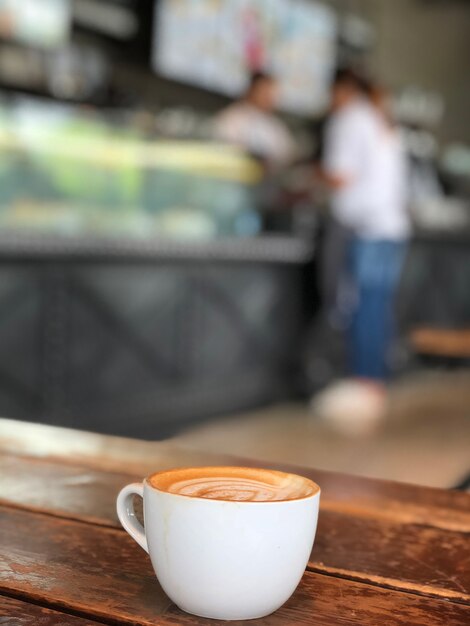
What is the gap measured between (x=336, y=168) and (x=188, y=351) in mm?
1373

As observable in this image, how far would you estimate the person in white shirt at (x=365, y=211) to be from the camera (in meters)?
5.09

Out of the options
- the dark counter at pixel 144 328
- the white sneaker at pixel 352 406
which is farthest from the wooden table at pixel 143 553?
the white sneaker at pixel 352 406

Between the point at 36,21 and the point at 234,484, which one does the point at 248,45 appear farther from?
the point at 234,484

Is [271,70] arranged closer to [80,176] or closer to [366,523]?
[80,176]

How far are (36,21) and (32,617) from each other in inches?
211

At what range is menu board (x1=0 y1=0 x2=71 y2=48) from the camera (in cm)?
531

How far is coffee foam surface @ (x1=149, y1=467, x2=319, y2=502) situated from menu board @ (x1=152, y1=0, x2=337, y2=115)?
5.91 meters

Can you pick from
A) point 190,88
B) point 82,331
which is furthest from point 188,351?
point 190,88

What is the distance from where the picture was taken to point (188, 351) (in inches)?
178

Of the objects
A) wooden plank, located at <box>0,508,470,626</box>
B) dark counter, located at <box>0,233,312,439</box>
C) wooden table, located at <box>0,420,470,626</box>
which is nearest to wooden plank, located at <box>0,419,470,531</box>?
wooden table, located at <box>0,420,470,626</box>

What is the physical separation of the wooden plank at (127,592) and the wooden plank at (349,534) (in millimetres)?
31

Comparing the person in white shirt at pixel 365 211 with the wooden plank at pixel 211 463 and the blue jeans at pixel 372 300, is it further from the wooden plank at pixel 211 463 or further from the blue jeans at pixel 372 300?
the wooden plank at pixel 211 463

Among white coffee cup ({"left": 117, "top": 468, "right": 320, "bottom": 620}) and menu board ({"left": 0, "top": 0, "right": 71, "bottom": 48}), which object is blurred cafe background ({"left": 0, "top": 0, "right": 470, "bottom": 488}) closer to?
menu board ({"left": 0, "top": 0, "right": 71, "bottom": 48})

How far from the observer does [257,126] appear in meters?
5.86
